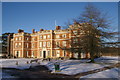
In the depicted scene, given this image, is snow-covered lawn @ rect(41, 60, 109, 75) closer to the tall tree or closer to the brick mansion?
the tall tree

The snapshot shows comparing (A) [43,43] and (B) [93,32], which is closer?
(B) [93,32]

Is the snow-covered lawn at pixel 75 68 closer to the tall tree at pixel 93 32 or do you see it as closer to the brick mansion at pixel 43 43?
the tall tree at pixel 93 32

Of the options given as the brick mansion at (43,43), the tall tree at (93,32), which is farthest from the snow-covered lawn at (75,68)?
the brick mansion at (43,43)

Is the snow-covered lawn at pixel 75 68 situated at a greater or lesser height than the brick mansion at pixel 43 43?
lesser

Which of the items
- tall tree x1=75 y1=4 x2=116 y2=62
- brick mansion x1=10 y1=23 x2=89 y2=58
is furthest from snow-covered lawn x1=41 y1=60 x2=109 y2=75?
brick mansion x1=10 y1=23 x2=89 y2=58

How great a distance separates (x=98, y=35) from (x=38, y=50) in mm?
27155

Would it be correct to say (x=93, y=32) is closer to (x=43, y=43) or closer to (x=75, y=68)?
(x=75, y=68)

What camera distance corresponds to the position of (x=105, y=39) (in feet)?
72.1

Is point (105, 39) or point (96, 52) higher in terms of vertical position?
point (105, 39)

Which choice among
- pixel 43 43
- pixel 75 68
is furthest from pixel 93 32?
pixel 43 43

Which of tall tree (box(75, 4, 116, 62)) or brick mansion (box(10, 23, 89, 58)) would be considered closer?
tall tree (box(75, 4, 116, 62))

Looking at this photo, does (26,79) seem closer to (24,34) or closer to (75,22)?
(75,22)

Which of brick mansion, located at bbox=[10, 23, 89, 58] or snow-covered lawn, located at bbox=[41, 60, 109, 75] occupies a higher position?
brick mansion, located at bbox=[10, 23, 89, 58]

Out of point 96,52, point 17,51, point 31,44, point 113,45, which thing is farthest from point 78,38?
point 17,51
